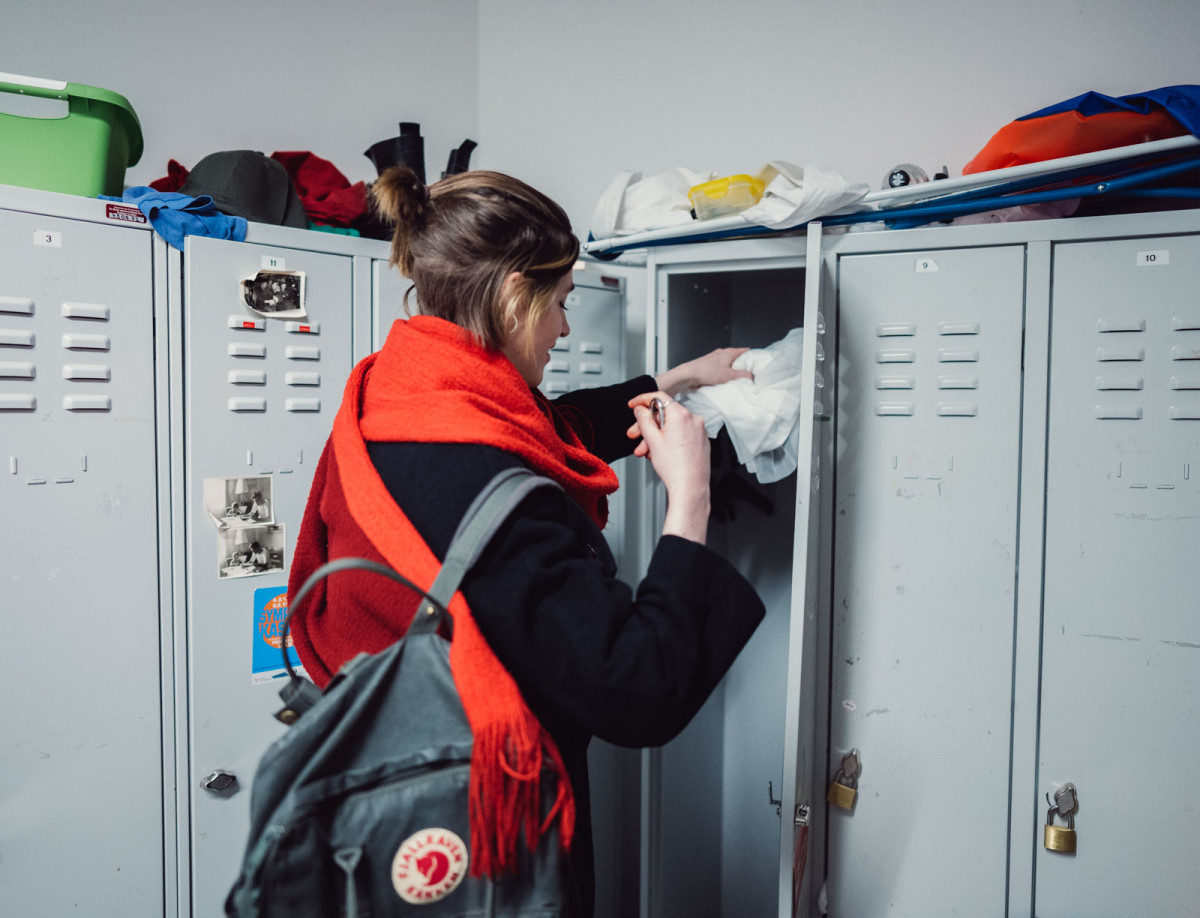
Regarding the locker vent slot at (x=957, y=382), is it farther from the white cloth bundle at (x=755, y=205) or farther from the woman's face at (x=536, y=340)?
the woman's face at (x=536, y=340)

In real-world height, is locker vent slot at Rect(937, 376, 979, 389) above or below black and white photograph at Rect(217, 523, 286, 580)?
above

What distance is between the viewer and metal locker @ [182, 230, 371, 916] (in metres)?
1.45

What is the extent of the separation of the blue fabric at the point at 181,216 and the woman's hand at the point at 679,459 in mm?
867

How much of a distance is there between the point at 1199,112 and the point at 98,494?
197 cm

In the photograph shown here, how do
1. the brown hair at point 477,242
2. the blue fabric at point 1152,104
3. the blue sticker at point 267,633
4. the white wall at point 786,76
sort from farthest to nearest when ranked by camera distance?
1. the white wall at point 786,76
2. the blue sticker at point 267,633
3. the blue fabric at point 1152,104
4. the brown hair at point 477,242

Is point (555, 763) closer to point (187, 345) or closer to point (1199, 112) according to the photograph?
point (187, 345)

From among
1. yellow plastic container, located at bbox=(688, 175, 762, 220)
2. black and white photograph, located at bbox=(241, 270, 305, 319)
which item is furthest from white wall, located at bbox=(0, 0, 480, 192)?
yellow plastic container, located at bbox=(688, 175, 762, 220)

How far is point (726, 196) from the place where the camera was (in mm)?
1546

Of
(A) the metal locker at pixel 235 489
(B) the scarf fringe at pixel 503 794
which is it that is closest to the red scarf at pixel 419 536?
(B) the scarf fringe at pixel 503 794

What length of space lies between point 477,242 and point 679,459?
42 cm

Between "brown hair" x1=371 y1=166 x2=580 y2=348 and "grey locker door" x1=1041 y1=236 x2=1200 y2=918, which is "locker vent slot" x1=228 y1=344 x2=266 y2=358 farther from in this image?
"grey locker door" x1=1041 y1=236 x2=1200 y2=918

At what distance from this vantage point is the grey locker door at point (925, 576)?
1.42 metres

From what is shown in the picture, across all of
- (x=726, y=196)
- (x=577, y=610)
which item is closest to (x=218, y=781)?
(x=577, y=610)

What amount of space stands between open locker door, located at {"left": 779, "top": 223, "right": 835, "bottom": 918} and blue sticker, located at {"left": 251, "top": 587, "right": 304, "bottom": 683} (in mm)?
966
